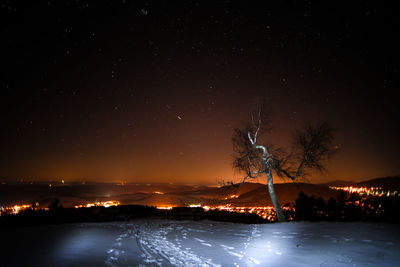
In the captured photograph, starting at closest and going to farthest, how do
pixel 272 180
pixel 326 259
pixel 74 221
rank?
pixel 326 259
pixel 272 180
pixel 74 221

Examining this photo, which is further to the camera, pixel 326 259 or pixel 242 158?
pixel 242 158

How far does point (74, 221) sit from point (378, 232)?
56.3 feet

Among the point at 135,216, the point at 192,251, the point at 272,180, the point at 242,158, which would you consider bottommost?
the point at 135,216

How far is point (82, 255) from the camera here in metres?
7.23

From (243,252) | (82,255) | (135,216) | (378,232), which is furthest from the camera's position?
(135,216)

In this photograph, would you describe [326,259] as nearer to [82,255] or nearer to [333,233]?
[333,233]

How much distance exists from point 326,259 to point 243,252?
2268 millimetres

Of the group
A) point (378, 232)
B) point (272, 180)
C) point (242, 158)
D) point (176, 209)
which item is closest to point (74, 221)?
point (176, 209)

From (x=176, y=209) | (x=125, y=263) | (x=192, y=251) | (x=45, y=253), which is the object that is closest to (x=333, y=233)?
(x=192, y=251)

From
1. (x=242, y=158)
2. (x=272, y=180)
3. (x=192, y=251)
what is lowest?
(x=192, y=251)

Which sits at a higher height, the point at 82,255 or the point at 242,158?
the point at 242,158

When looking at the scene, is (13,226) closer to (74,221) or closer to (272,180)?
(74,221)

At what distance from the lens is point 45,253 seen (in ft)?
24.5

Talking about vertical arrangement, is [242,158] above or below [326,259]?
above
